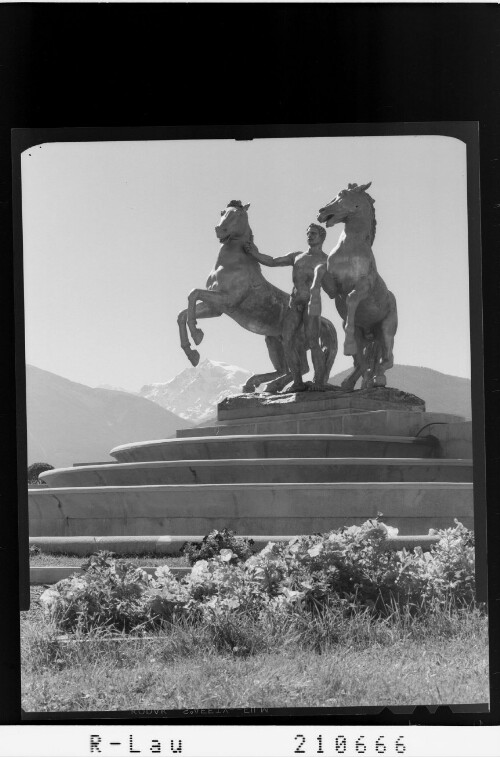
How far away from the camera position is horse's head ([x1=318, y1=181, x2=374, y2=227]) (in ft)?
39.0

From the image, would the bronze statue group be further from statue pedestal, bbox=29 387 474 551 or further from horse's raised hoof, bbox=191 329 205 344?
statue pedestal, bbox=29 387 474 551

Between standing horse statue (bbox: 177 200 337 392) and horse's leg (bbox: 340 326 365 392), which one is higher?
standing horse statue (bbox: 177 200 337 392)

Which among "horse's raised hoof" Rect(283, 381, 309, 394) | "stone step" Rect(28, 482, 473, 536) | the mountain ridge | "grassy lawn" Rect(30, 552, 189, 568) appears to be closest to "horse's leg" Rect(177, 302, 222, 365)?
"horse's raised hoof" Rect(283, 381, 309, 394)

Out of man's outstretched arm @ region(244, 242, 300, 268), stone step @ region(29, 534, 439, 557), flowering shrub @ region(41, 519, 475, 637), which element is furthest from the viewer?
man's outstretched arm @ region(244, 242, 300, 268)

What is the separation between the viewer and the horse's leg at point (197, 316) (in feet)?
40.9

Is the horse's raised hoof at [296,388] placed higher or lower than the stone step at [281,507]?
higher

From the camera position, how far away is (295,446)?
10516 millimetres

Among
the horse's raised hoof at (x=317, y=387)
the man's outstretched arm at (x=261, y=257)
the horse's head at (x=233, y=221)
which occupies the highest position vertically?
the horse's head at (x=233, y=221)

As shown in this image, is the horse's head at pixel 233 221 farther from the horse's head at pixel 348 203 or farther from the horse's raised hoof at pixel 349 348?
the horse's raised hoof at pixel 349 348

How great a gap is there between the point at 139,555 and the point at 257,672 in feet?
9.79

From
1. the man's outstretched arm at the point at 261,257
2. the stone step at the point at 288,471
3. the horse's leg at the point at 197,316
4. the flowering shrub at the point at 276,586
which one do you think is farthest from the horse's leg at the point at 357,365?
the flowering shrub at the point at 276,586

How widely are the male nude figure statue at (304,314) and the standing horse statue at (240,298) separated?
0.12m

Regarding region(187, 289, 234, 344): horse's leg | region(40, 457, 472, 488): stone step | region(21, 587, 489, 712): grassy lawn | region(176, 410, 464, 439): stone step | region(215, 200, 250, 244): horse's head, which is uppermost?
region(215, 200, 250, 244): horse's head

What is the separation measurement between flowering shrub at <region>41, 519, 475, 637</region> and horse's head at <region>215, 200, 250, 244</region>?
5.94 metres
